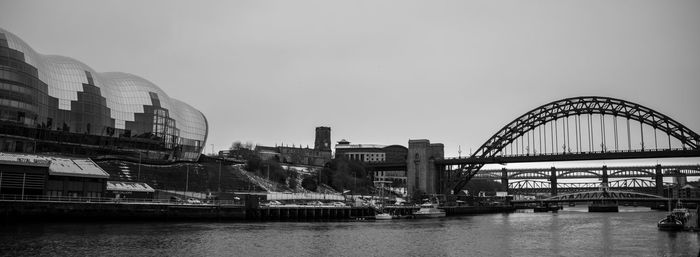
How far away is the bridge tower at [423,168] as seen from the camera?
13912 cm

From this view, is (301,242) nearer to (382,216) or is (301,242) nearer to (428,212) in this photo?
(382,216)

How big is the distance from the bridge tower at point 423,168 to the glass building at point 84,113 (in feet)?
162

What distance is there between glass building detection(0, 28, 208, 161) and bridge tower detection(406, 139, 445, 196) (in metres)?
49.3

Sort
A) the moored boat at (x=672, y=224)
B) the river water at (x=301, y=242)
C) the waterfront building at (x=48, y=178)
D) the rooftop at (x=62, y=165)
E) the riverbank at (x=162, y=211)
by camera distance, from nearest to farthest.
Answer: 1. the river water at (x=301, y=242)
2. the riverbank at (x=162, y=211)
3. the waterfront building at (x=48, y=178)
4. the moored boat at (x=672, y=224)
5. the rooftop at (x=62, y=165)

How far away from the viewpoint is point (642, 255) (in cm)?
4341

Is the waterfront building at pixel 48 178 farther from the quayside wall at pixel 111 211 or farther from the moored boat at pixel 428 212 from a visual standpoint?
the moored boat at pixel 428 212

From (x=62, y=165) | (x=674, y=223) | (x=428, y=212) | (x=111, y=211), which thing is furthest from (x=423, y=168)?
(x=111, y=211)

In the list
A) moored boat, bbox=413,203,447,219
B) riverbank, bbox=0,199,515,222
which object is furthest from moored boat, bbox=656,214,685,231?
riverbank, bbox=0,199,515,222

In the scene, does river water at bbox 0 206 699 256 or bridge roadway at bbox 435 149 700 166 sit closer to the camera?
river water at bbox 0 206 699 256

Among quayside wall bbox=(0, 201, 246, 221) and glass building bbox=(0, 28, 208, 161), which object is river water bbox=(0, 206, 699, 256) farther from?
glass building bbox=(0, 28, 208, 161)

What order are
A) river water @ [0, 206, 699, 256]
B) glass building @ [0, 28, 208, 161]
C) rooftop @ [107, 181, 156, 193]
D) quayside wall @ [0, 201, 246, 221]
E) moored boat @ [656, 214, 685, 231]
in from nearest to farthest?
river water @ [0, 206, 699, 256]
quayside wall @ [0, 201, 246, 221]
moored boat @ [656, 214, 685, 231]
rooftop @ [107, 181, 156, 193]
glass building @ [0, 28, 208, 161]

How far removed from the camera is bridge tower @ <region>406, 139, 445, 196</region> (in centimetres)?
13912

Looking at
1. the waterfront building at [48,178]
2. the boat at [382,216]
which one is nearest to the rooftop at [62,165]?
the waterfront building at [48,178]

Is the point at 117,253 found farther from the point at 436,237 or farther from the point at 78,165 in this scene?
the point at 78,165
